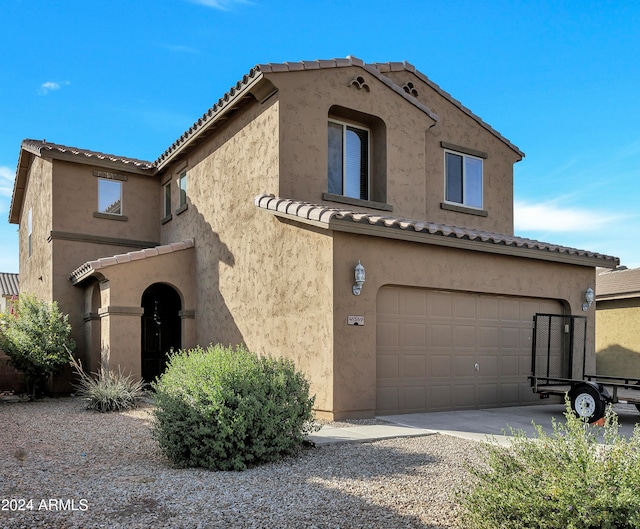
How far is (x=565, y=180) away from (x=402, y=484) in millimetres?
13898

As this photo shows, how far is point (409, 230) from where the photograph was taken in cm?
1073

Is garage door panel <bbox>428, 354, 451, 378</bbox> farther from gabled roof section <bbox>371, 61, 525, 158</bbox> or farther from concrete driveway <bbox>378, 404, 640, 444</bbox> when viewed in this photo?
gabled roof section <bbox>371, 61, 525, 158</bbox>

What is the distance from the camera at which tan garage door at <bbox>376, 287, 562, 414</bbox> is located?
10.9 meters

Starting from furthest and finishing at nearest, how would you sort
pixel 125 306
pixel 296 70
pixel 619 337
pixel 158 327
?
pixel 619 337 < pixel 158 327 < pixel 125 306 < pixel 296 70

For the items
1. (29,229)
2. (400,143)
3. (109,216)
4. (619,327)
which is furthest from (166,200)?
(619,327)

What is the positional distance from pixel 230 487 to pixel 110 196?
13.5 meters

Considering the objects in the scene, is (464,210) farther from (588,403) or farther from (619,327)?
(619,327)

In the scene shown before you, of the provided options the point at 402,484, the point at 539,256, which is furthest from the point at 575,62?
the point at 402,484

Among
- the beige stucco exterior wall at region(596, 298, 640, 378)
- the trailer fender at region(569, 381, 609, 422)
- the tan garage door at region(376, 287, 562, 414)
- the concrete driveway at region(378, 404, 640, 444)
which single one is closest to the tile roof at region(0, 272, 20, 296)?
the tan garage door at region(376, 287, 562, 414)

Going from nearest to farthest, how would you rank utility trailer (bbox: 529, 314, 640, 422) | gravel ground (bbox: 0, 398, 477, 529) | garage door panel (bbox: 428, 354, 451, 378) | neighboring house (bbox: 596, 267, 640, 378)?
gravel ground (bbox: 0, 398, 477, 529) < garage door panel (bbox: 428, 354, 451, 378) < utility trailer (bbox: 529, 314, 640, 422) < neighboring house (bbox: 596, 267, 640, 378)

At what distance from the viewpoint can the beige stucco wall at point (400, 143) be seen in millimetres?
11984

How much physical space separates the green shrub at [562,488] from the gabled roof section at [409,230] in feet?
19.3

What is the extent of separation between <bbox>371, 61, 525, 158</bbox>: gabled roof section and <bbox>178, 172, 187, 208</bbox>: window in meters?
6.43

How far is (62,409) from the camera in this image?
1262 centimetres
